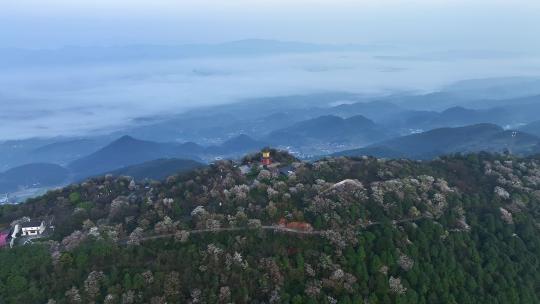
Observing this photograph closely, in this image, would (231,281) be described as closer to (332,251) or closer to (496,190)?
(332,251)

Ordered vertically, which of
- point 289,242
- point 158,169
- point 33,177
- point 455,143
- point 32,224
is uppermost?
point 32,224

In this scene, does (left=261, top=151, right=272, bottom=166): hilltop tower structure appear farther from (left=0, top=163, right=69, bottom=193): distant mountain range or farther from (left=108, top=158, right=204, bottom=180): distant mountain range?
(left=0, top=163, right=69, bottom=193): distant mountain range

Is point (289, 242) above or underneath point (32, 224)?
underneath

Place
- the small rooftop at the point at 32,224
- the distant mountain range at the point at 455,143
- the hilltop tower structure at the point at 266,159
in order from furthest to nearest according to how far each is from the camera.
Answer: the distant mountain range at the point at 455,143
the hilltop tower structure at the point at 266,159
the small rooftop at the point at 32,224

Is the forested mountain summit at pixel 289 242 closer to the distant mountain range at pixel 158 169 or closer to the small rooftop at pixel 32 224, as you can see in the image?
the small rooftop at pixel 32 224

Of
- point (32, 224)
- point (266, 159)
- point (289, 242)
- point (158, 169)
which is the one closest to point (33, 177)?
point (158, 169)

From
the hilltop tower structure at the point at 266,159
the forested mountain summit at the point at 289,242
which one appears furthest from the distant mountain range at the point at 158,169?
the forested mountain summit at the point at 289,242

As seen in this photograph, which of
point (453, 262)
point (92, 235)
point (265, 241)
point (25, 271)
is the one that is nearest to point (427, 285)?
point (453, 262)

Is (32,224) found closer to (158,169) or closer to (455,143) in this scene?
(158,169)
